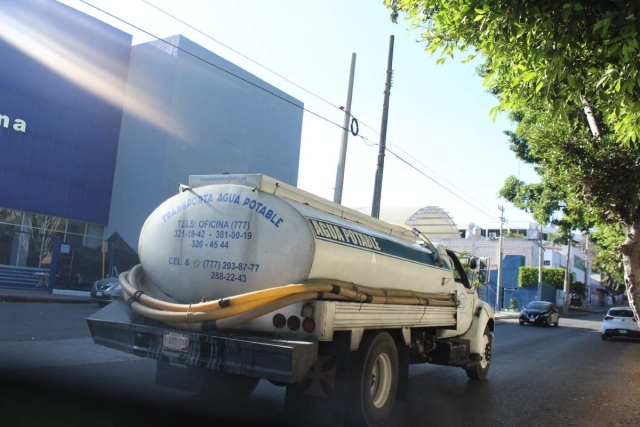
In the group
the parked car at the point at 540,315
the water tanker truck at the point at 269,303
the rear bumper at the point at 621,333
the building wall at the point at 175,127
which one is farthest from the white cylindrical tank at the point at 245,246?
the parked car at the point at 540,315

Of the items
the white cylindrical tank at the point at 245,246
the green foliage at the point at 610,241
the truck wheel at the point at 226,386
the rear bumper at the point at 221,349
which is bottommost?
the truck wheel at the point at 226,386

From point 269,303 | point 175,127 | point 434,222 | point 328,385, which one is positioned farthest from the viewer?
point 434,222

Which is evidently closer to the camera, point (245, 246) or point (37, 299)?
point (245, 246)

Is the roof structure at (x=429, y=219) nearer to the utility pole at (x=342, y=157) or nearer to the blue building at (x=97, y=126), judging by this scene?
the blue building at (x=97, y=126)

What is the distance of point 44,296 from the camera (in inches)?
706

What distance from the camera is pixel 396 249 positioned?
266 inches

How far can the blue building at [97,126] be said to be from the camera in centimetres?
2467

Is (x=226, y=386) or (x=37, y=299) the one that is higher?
(x=226, y=386)

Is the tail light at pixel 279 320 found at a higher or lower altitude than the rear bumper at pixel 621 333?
higher

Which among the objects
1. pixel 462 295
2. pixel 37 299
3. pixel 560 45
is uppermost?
pixel 560 45

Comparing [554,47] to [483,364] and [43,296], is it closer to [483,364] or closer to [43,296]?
[483,364]

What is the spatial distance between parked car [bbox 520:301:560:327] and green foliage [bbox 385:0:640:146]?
22053 mm

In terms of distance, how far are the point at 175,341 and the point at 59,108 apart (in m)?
24.8

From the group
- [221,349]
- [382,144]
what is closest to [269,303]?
[221,349]
